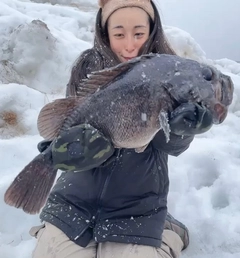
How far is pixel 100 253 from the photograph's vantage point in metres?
2.34

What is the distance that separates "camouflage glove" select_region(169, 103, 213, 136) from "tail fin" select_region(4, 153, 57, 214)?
26.4 inches

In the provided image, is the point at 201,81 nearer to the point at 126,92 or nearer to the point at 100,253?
the point at 126,92

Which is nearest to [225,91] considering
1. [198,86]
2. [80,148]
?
[198,86]

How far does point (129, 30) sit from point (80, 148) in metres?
0.90

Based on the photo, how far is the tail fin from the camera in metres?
2.06

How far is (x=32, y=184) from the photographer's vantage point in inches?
81.5

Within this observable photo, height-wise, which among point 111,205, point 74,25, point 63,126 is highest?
point 63,126

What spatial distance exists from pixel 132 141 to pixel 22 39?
425 cm

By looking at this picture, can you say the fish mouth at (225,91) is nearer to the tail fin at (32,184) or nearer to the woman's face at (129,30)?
the woman's face at (129,30)

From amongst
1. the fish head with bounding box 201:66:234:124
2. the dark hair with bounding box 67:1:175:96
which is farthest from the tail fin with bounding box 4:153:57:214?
the fish head with bounding box 201:66:234:124

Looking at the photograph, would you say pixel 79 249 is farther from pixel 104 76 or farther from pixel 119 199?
pixel 104 76

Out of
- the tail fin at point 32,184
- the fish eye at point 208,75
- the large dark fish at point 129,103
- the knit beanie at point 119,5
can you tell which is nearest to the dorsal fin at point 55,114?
the large dark fish at point 129,103

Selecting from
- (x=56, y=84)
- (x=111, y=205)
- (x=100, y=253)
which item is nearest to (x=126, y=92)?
(x=111, y=205)

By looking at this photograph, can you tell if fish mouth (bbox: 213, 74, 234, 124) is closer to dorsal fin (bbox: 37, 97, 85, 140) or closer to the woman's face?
dorsal fin (bbox: 37, 97, 85, 140)
